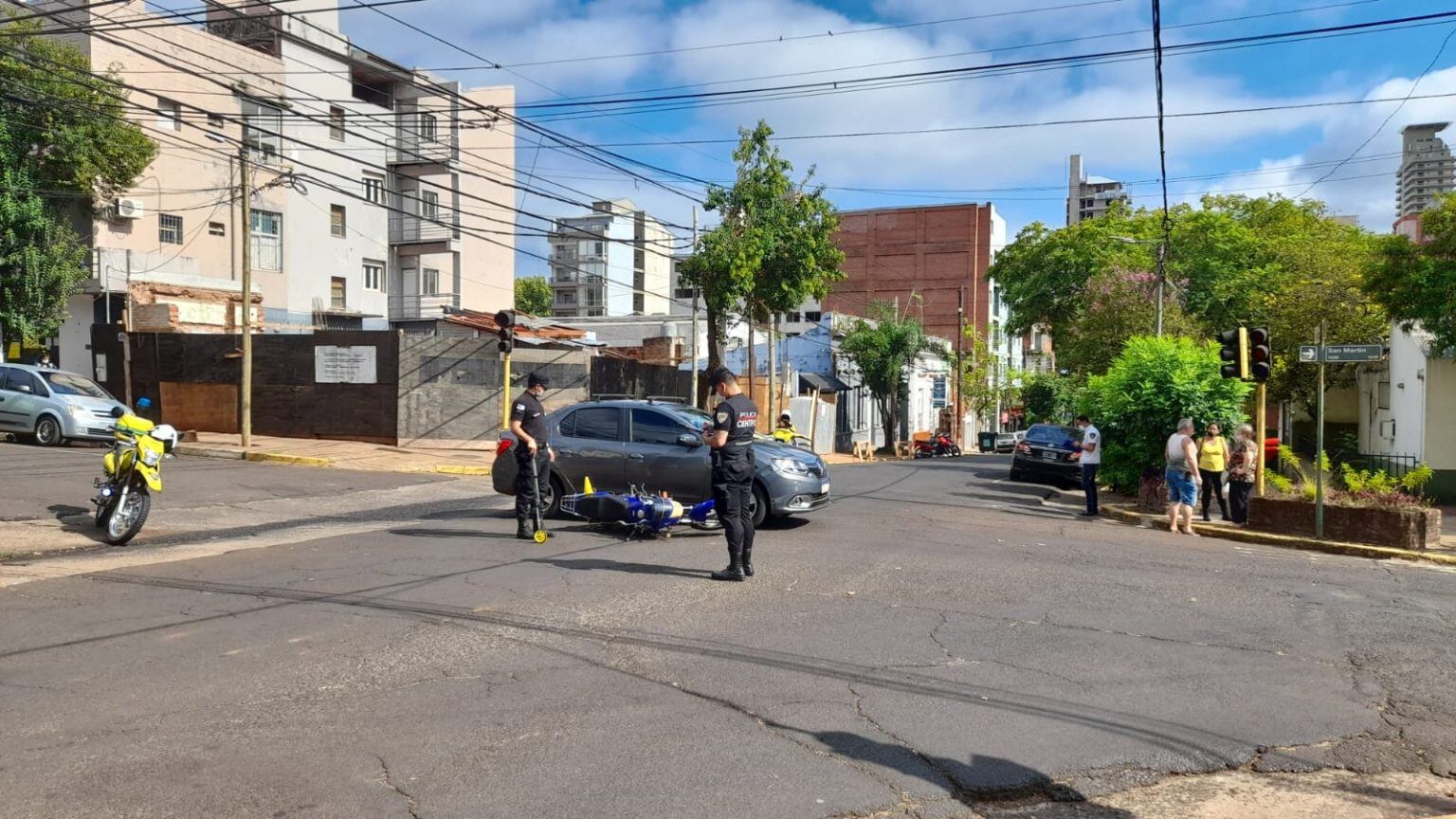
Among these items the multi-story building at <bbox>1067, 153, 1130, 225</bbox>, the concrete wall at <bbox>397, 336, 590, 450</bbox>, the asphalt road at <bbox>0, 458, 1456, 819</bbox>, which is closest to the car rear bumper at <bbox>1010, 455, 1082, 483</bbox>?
the concrete wall at <bbox>397, 336, 590, 450</bbox>

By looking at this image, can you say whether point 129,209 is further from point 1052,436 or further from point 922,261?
point 922,261

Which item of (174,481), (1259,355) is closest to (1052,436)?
(1259,355)

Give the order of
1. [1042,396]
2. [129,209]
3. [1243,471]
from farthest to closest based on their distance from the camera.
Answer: [1042,396] → [129,209] → [1243,471]

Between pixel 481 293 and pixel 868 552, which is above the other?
pixel 481 293

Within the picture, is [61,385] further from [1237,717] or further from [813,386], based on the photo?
[813,386]

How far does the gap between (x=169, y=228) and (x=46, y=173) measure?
5358mm

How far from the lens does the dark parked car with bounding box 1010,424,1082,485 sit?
79.5 ft

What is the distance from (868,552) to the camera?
35.9 feet

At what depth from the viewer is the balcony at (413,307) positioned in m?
44.3

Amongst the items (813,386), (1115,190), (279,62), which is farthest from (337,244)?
(1115,190)

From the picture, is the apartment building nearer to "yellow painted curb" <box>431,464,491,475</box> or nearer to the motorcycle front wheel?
"yellow painted curb" <box>431,464,491,475</box>

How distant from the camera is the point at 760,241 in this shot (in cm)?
2755

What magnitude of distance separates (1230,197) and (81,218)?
4121cm

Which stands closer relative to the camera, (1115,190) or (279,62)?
(279,62)
